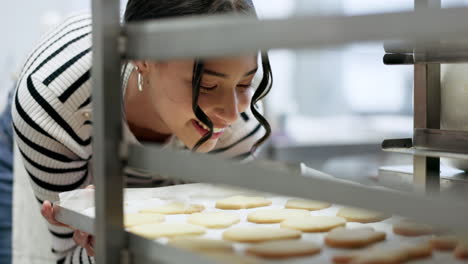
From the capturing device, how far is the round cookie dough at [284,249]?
27.0 inches

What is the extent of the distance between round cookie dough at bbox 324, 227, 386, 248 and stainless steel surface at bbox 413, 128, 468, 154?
22cm

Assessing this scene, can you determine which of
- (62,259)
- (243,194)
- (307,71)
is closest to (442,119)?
(243,194)

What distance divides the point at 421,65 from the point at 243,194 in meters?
0.40

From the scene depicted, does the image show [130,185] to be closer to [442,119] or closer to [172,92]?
[172,92]

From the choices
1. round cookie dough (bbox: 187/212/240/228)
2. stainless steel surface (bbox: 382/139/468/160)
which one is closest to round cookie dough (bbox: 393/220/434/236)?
stainless steel surface (bbox: 382/139/468/160)

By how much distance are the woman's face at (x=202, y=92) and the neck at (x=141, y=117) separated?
0.05m

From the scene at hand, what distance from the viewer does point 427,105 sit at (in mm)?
1008

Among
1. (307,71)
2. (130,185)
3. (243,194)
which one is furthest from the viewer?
(307,71)

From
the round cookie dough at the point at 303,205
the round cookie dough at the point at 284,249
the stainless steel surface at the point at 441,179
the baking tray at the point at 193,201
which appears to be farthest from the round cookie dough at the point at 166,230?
the stainless steel surface at the point at 441,179

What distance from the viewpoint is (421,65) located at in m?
1.01

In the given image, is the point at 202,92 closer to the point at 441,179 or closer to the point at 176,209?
the point at 176,209

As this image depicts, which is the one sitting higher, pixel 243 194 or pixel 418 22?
pixel 418 22

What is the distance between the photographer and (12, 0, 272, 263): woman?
1.21m

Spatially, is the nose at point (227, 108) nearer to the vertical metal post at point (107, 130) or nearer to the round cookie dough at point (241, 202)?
the round cookie dough at point (241, 202)
